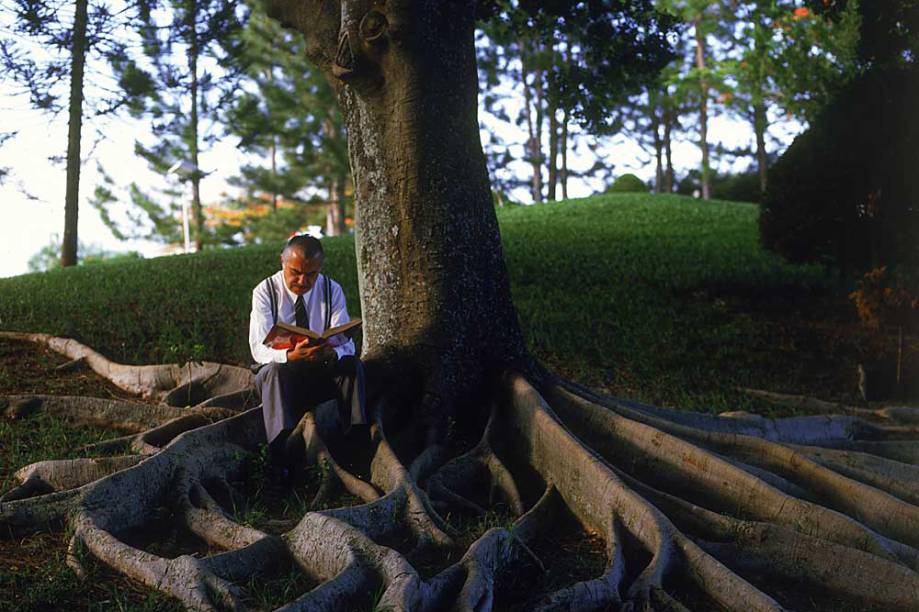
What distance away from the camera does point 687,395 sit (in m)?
9.43

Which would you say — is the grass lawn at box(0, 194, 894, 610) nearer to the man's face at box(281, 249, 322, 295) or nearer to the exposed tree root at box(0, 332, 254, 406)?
the exposed tree root at box(0, 332, 254, 406)

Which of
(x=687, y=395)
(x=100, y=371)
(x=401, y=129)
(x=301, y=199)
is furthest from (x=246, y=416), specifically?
(x=301, y=199)

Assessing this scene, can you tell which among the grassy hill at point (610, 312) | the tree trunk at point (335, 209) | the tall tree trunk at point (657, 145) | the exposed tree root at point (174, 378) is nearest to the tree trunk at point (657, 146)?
the tall tree trunk at point (657, 145)

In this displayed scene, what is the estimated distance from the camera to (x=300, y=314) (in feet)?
20.2

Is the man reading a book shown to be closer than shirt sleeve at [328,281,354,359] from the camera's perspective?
Yes

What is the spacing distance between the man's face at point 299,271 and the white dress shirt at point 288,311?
0.09 m

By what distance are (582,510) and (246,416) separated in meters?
2.37

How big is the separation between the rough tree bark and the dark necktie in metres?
0.61

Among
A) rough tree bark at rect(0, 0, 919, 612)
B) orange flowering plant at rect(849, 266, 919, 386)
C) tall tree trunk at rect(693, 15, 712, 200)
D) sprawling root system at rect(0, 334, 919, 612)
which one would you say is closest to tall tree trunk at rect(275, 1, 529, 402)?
rough tree bark at rect(0, 0, 919, 612)

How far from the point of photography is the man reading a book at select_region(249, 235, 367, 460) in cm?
596

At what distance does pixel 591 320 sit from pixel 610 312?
19.9 inches

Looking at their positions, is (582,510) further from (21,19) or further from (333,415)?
(21,19)

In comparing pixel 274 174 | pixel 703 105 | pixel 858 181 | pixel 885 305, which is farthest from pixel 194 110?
pixel 885 305

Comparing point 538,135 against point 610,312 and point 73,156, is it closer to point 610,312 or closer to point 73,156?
point 73,156
